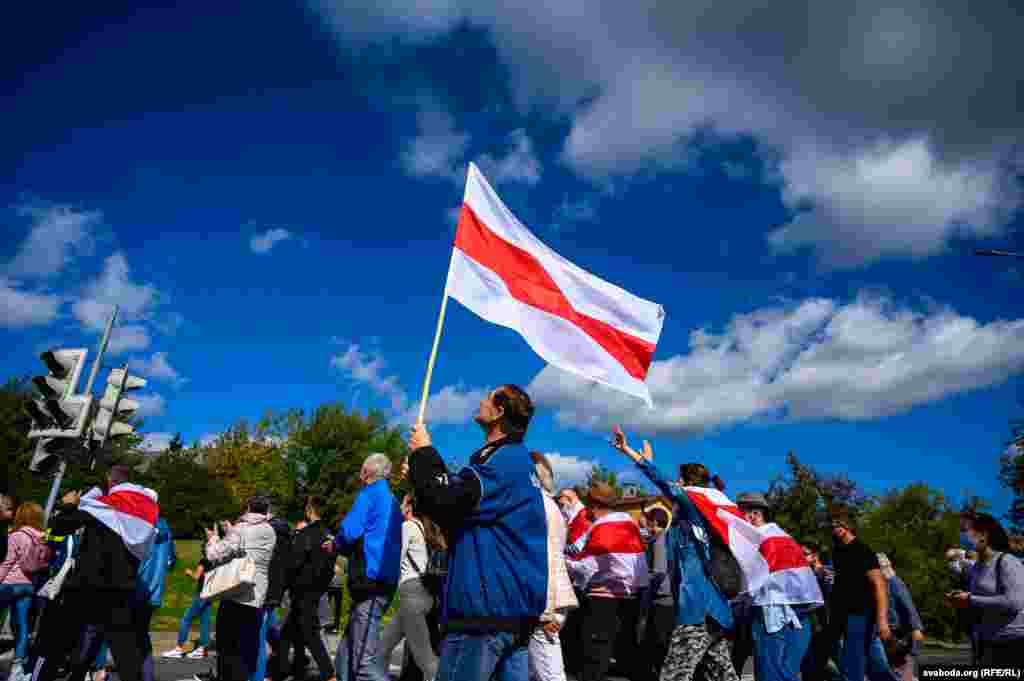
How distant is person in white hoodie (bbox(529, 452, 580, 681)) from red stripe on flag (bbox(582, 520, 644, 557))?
1.29 metres

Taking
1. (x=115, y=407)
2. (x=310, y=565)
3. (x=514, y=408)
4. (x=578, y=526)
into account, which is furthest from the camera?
(x=115, y=407)

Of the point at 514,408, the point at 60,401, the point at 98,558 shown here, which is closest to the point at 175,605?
the point at 60,401

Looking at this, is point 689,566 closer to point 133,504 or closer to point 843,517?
point 843,517

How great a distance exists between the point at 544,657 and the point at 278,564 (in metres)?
3.54

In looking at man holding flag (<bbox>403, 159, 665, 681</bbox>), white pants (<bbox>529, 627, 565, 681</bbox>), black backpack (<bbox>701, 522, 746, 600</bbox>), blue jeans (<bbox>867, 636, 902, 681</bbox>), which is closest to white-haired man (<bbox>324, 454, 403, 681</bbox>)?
white pants (<bbox>529, 627, 565, 681</bbox>)

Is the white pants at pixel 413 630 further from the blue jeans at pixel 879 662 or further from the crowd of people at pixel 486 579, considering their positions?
the blue jeans at pixel 879 662

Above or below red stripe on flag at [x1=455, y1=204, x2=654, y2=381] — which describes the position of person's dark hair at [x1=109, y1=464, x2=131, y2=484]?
below

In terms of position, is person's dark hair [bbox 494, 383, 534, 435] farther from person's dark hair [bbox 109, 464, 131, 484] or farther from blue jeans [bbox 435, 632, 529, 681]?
person's dark hair [bbox 109, 464, 131, 484]

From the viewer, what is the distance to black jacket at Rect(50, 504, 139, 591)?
→ 232 inches

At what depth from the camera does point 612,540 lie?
7.56m

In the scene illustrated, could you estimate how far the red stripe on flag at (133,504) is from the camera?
20.3 feet

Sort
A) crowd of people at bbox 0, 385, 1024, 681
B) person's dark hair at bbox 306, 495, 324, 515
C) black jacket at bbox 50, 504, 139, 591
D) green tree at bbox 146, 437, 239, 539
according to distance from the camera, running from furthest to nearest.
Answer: green tree at bbox 146, 437, 239, 539 < person's dark hair at bbox 306, 495, 324, 515 < black jacket at bbox 50, 504, 139, 591 < crowd of people at bbox 0, 385, 1024, 681

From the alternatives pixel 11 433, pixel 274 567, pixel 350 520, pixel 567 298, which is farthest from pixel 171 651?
pixel 11 433

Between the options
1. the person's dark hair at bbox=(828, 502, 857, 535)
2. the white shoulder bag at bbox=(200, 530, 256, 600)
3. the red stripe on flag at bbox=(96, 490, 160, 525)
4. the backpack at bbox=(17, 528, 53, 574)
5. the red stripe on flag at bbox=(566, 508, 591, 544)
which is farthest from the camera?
the backpack at bbox=(17, 528, 53, 574)
